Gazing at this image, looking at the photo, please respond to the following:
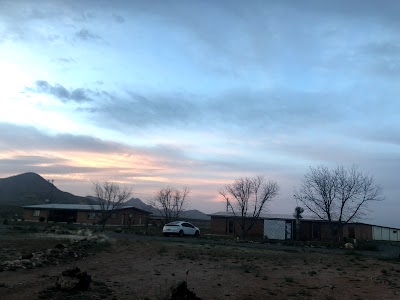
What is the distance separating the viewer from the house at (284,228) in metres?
49.1

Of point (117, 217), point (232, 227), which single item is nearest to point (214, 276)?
point (232, 227)

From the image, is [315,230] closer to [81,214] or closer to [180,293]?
[81,214]

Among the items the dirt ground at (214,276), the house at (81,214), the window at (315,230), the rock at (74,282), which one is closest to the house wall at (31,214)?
Answer: the house at (81,214)

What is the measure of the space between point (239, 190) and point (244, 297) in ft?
132

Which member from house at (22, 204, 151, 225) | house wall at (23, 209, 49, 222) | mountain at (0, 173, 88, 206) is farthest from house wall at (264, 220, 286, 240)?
mountain at (0, 173, 88, 206)

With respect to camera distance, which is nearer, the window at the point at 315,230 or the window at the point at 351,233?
the window at the point at 315,230

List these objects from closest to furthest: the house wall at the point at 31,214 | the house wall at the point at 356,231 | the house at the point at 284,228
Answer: the house at the point at 284,228, the house wall at the point at 356,231, the house wall at the point at 31,214

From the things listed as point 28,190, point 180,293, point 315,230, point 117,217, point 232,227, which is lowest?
point 180,293

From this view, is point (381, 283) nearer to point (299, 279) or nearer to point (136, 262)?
point (299, 279)

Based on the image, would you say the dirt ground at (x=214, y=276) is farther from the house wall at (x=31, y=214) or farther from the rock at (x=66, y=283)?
the house wall at (x=31, y=214)

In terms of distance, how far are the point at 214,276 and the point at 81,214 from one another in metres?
54.3

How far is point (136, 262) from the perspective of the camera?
16156mm

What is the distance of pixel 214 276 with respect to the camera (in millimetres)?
13820

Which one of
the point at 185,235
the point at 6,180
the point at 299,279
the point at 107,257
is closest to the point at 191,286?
the point at 299,279
